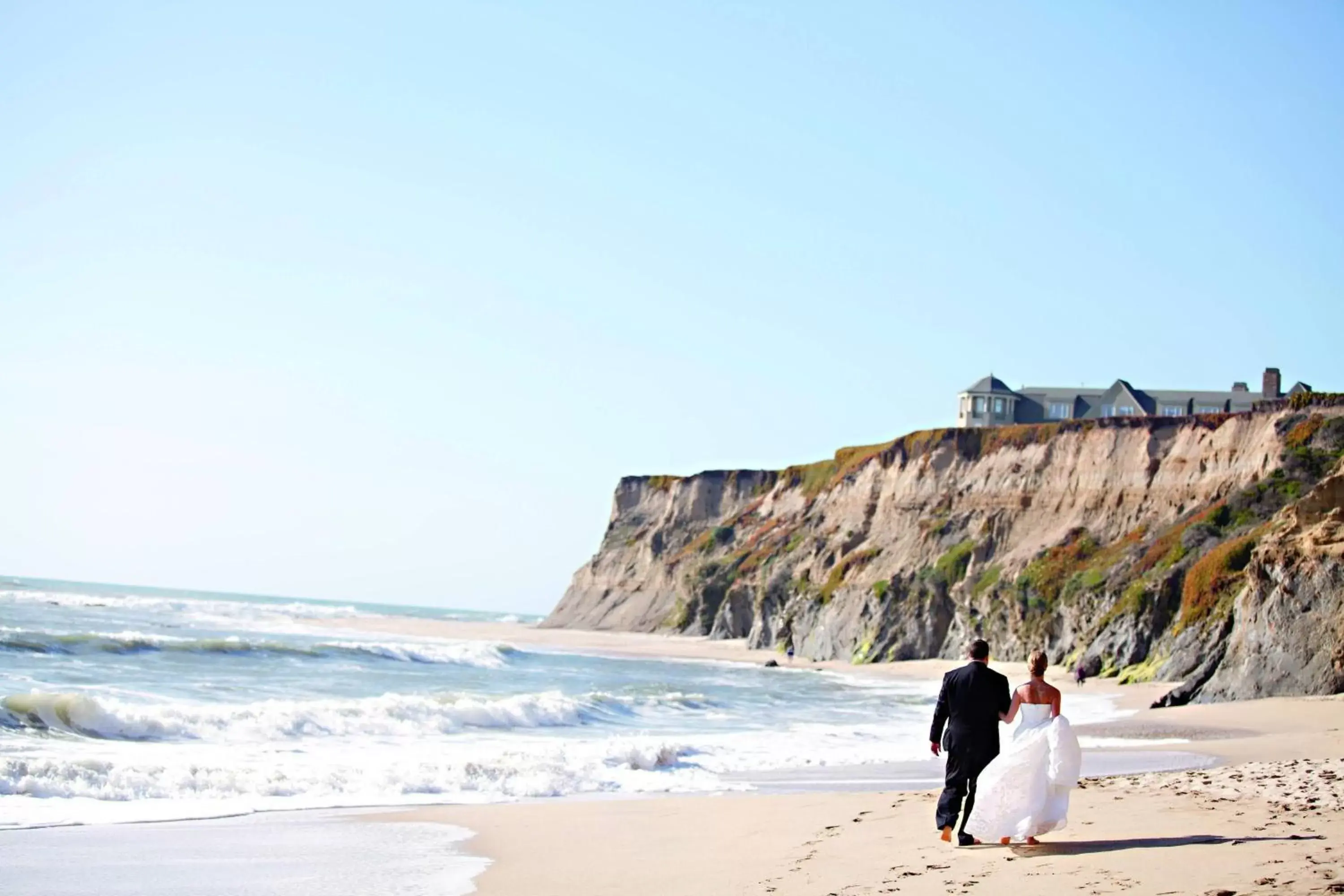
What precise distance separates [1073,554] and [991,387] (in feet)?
114

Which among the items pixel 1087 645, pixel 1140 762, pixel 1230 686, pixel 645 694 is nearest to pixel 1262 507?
pixel 1087 645

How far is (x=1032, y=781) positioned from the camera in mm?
8594

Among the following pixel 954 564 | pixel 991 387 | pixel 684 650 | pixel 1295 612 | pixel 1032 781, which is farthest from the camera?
pixel 991 387

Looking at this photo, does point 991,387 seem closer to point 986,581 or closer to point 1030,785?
point 986,581

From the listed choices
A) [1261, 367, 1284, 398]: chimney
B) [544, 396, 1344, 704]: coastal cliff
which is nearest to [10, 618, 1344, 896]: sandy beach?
[544, 396, 1344, 704]: coastal cliff

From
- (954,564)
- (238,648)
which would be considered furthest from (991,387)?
(238,648)

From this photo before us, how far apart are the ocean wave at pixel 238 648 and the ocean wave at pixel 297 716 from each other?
1048 cm

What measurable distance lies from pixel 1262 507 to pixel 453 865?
34.3 m

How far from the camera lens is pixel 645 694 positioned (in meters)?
28.4

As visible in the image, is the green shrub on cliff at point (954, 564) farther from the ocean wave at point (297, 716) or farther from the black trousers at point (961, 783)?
the black trousers at point (961, 783)

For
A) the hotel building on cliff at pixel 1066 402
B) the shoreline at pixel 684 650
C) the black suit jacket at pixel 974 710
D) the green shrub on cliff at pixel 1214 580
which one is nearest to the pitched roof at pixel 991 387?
the hotel building on cliff at pixel 1066 402

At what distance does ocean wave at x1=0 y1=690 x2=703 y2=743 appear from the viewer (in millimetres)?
17391

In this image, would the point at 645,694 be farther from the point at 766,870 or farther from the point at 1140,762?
the point at 766,870

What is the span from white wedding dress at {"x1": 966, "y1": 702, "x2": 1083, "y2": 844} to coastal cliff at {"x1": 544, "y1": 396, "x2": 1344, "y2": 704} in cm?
1647
